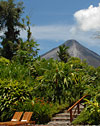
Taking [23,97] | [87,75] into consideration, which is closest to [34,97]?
[23,97]

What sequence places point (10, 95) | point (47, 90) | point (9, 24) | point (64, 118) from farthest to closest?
point (9, 24)
point (47, 90)
point (10, 95)
point (64, 118)

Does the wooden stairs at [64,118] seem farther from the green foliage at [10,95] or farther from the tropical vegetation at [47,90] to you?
the green foliage at [10,95]

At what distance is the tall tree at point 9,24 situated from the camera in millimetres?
34219

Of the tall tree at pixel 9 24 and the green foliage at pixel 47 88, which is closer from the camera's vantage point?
the green foliage at pixel 47 88

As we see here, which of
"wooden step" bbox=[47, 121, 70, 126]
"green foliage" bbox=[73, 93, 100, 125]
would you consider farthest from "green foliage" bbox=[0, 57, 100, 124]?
"green foliage" bbox=[73, 93, 100, 125]

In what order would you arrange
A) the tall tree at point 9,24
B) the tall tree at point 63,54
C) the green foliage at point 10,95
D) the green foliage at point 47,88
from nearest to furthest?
the green foliage at point 47,88, the green foliage at point 10,95, the tall tree at point 9,24, the tall tree at point 63,54

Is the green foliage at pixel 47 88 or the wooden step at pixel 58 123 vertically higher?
the green foliage at pixel 47 88

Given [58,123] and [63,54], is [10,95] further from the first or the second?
[63,54]

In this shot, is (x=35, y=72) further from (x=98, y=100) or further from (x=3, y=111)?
(x=98, y=100)

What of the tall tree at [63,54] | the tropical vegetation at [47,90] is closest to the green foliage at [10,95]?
the tropical vegetation at [47,90]

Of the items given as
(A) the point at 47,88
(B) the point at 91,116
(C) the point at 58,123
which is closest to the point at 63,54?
(A) the point at 47,88

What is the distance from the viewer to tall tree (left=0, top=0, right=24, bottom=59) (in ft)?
112

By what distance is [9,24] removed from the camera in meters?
35.2

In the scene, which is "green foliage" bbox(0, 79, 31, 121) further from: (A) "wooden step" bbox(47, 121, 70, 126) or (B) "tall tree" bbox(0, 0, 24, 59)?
(B) "tall tree" bbox(0, 0, 24, 59)
